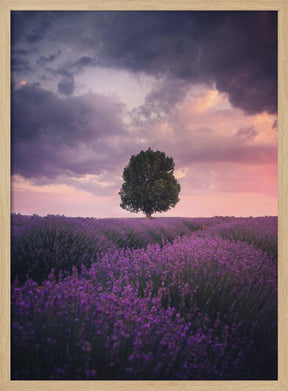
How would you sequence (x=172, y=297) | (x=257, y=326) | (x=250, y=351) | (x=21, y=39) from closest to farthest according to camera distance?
(x=250, y=351)
(x=257, y=326)
(x=172, y=297)
(x=21, y=39)

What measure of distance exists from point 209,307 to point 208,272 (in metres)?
0.32

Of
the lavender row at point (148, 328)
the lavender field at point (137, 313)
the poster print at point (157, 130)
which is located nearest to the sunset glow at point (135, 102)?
the poster print at point (157, 130)

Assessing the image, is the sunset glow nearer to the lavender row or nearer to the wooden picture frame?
the wooden picture frame

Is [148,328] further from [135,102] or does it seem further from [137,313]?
[135,102]

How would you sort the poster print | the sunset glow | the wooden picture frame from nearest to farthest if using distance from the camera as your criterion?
the wooden picture frame < the poster print < the sunset glow

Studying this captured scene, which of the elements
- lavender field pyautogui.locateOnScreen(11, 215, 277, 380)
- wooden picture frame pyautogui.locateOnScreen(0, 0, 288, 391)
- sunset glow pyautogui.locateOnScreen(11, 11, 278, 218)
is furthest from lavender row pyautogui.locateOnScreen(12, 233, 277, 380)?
sunset glow pyautogui.locateOnScreen(11, 11, 278, 218)

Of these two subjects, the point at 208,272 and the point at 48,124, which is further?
the point at 48,124

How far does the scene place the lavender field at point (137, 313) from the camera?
1.47 metres

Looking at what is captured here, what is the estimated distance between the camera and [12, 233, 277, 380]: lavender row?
1.45 metres

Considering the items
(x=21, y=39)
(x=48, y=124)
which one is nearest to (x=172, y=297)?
(x=48, y=124)

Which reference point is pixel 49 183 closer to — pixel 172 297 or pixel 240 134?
pixel 172 297

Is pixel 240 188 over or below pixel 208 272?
over

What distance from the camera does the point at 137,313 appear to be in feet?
6.34

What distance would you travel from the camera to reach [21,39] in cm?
244
